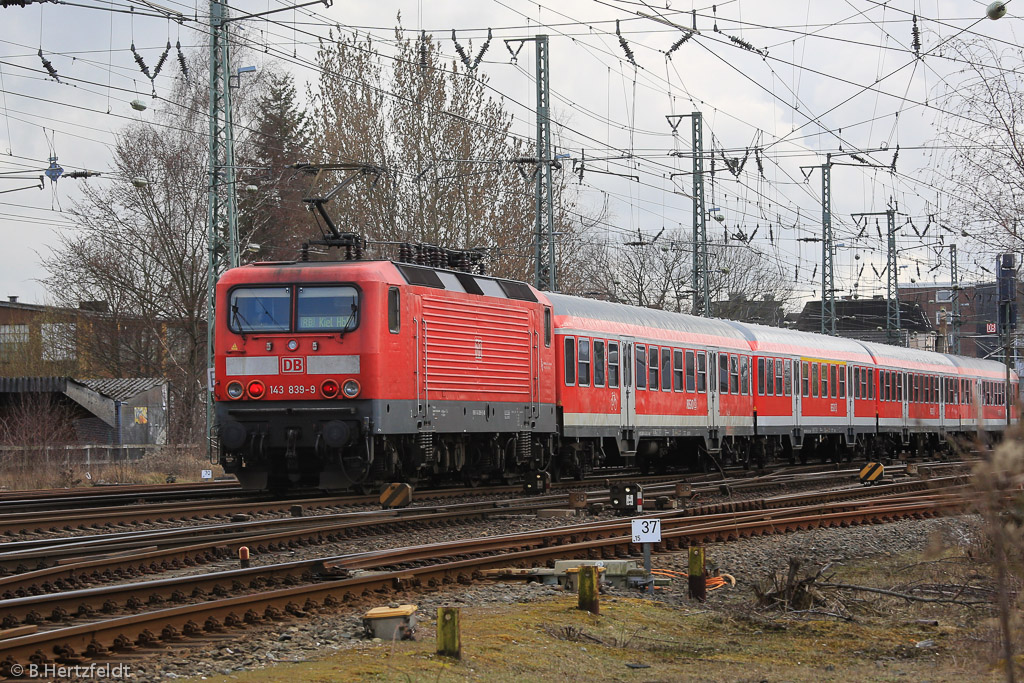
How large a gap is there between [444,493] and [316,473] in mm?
2185

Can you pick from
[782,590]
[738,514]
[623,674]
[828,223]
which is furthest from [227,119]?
[828,223]

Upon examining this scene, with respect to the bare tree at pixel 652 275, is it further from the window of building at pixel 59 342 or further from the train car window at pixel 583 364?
the train car window at pixel 583 364

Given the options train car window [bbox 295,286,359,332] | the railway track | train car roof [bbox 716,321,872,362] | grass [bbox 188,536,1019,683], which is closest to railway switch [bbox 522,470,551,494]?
the railway track

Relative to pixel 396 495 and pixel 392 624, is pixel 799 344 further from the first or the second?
pixel 392 624

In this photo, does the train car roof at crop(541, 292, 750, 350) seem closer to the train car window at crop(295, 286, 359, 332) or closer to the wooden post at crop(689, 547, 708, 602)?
the train car window at crop(295, 286, 359, 332)

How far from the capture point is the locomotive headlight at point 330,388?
17.0 meters

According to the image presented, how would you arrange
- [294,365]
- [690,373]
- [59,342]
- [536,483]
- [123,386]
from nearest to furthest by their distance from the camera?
[294,365] → [536,483] → [690,373] → [123,386] → [59,342]

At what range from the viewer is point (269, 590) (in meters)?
10.3

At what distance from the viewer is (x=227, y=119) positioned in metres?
26.8

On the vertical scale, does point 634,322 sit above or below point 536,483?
above

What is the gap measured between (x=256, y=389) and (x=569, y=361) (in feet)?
23.1

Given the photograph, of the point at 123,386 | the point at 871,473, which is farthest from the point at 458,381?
the point at 123,386

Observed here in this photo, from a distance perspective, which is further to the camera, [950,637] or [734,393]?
[734,393]

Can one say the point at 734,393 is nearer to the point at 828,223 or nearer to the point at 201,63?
the point at 828,223
